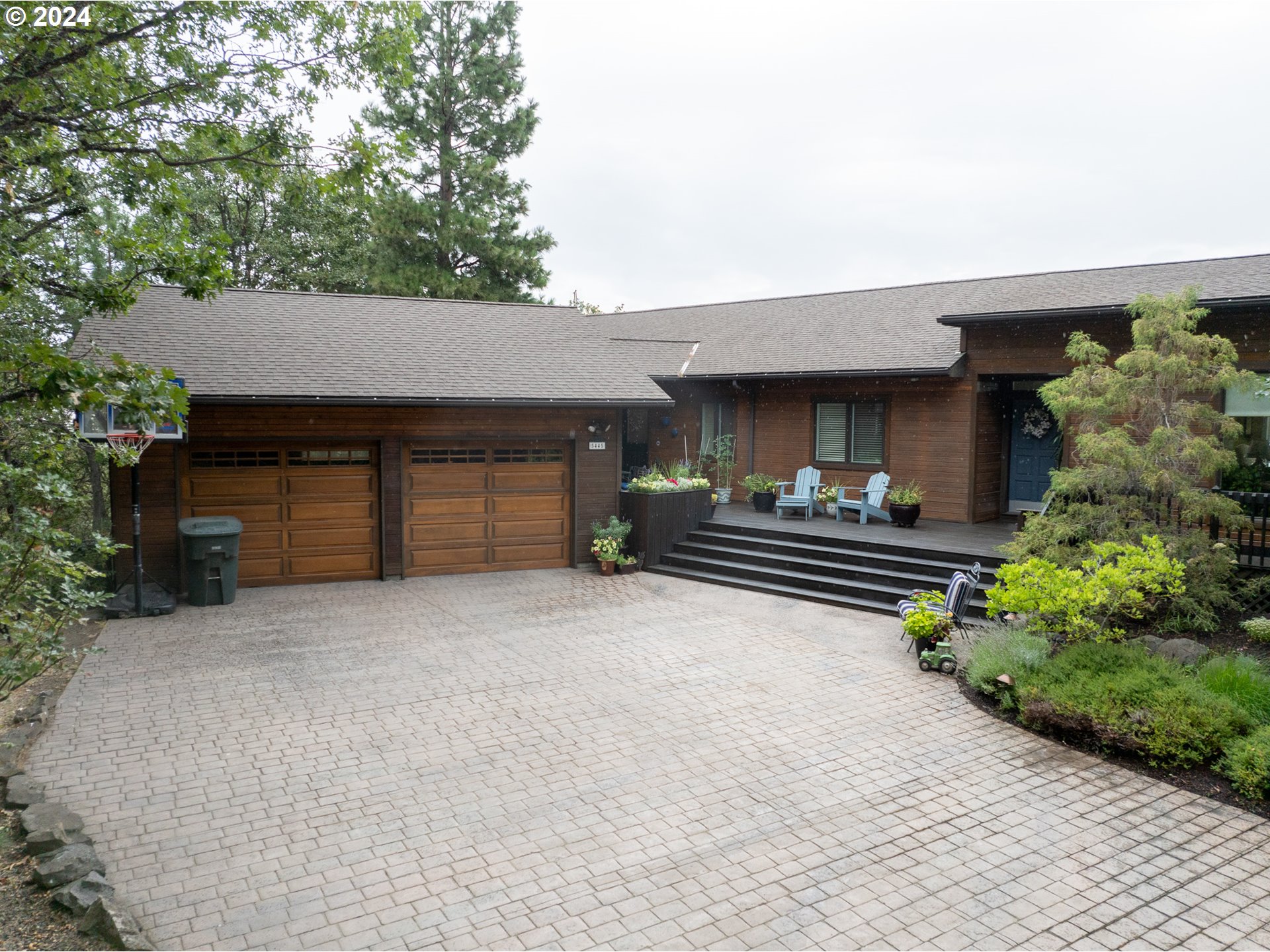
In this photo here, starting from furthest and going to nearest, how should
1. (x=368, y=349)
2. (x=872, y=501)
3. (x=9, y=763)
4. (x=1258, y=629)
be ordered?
(x=872, y=501), (x=368, y=349), (x=1258, y=629), (x=9, y=763)

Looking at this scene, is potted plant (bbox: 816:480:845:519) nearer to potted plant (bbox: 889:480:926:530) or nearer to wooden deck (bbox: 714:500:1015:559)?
wooden deck (bbox: 714:500:1015:559)

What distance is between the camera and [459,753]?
19.7 feet

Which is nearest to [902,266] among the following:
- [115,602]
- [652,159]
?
[652,159]

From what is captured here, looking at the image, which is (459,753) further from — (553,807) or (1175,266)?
(1175,266)

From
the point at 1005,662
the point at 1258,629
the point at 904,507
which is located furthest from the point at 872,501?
the point at 1005,662

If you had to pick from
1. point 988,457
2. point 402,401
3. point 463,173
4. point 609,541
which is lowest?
point 609,541

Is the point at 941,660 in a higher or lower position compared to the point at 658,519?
lower

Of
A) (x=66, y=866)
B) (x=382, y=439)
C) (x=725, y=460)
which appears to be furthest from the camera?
(x=725, y=460)

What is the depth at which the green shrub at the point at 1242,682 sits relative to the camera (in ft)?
20.1

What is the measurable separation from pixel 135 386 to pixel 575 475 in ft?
31.4

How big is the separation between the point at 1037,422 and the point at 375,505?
11290 millimetres

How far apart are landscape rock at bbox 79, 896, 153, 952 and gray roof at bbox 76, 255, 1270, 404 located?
312 inches

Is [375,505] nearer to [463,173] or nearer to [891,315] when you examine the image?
[891,315]

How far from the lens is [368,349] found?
499 inches
